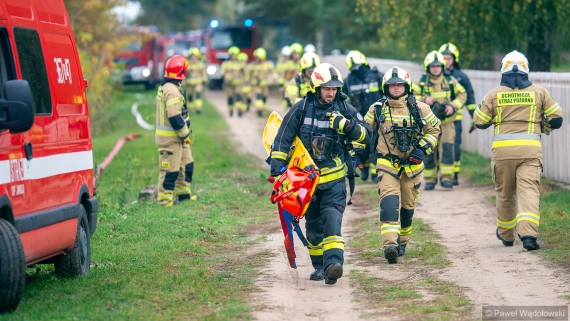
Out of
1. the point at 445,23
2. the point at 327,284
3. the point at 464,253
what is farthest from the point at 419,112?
the point at 445,23

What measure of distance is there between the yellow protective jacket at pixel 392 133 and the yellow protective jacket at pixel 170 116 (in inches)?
154

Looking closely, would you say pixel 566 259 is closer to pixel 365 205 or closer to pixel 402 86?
pixel 402 86

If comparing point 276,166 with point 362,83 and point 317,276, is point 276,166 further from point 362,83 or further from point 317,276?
point 362,83

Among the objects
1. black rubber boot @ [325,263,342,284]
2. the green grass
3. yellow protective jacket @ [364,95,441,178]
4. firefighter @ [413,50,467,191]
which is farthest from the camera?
firefighter @ [413,50,467,191]

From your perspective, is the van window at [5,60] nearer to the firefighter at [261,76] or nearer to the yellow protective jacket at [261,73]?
the firefighter at [261,76]

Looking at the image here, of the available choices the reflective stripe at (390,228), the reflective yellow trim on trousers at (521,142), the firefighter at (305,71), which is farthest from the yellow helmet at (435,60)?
the reflective stripe at (390,228)

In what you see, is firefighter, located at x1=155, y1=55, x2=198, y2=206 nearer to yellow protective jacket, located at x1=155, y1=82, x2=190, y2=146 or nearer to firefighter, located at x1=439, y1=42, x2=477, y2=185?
yellow protective jacket, located at x1=155, y1=82, x2=190, y2=146

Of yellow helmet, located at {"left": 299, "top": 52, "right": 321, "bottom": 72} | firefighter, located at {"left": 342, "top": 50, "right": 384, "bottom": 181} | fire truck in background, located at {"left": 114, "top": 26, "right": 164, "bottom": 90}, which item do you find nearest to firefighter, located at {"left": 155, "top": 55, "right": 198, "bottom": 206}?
yellow helmet, located at {"left": 299, "top": 52, "right": 321, "bottom": 72}

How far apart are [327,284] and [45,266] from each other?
9.99ft

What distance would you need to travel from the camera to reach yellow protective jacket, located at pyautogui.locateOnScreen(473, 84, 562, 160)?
10156 millimetres

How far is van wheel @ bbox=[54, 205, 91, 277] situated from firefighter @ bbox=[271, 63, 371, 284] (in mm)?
1847

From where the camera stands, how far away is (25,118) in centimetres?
Result: 689

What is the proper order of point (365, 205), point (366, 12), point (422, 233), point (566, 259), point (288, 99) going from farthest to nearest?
1. point (366, 12)
2. point (288, 99)
3. point (365, 205)
4. point (422, 233)
5. point (566, 259)

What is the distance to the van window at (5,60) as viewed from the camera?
738 centimetres
